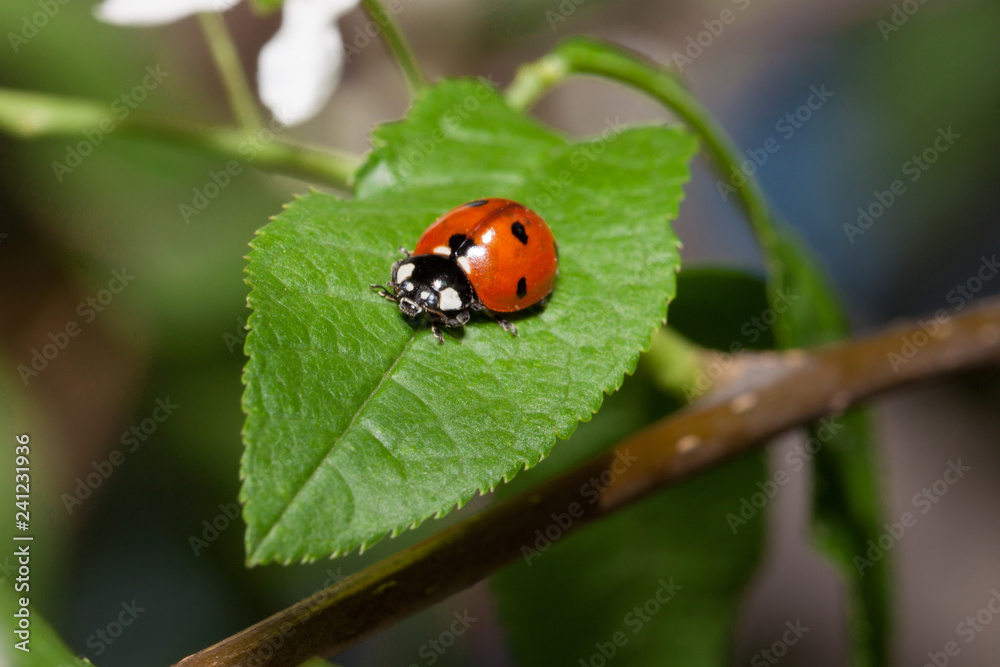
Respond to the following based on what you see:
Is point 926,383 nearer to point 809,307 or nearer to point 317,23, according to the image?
point 809,307

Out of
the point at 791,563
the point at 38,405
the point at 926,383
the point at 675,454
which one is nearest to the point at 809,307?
the point at 926,383

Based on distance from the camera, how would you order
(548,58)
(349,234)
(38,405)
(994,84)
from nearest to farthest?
1. (349,234)
2. (548,58)
3. (38,405)
4. (994,84)
